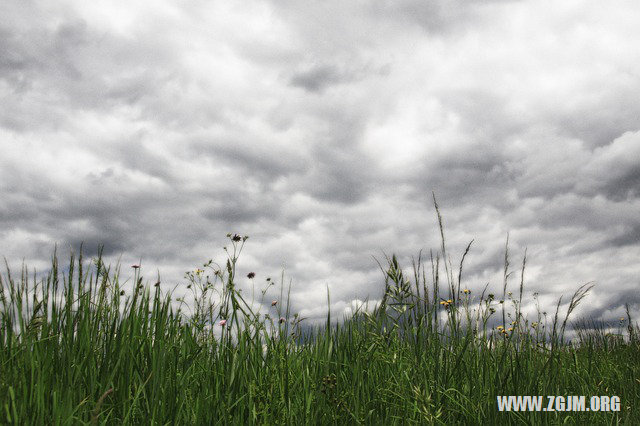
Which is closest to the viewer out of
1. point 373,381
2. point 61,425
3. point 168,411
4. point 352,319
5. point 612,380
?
point 61,425

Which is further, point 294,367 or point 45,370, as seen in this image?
point 294,367

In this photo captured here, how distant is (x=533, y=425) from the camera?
3100 millimetres

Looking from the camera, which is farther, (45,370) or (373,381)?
(373,381)

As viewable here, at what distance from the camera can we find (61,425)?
7.07 ft

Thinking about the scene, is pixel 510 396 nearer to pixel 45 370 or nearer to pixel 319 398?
pixel 319 398

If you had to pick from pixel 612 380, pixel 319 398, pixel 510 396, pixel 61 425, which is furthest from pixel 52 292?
pixel 612 380

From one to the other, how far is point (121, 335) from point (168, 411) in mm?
533

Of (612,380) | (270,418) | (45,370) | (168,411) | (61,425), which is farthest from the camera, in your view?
(612,380)

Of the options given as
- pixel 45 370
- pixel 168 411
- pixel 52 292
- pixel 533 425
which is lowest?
pixel 533 425

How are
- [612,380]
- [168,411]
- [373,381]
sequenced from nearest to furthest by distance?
[168,411] → [373,381] → [612,380]

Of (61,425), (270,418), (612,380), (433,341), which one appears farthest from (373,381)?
(612,380)

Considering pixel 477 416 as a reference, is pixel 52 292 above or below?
above

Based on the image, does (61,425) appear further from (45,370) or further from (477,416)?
(477,416)

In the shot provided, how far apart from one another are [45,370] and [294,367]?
5.68 feet
